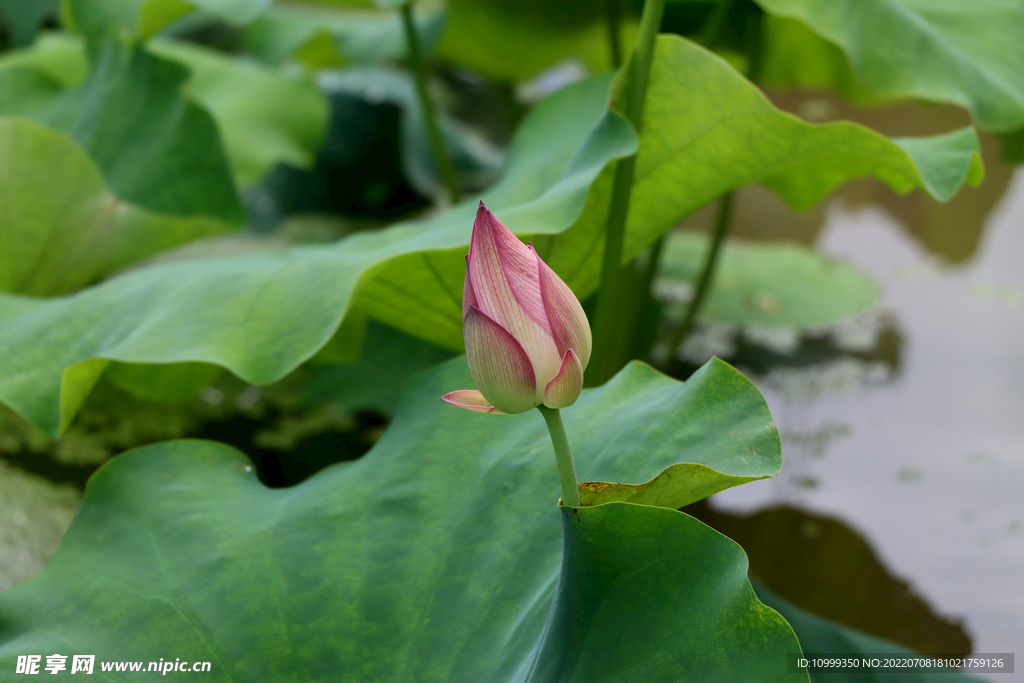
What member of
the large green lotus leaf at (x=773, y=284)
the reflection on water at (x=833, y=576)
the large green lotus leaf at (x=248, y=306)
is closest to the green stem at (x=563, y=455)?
the large green lotus leaf at (x=248, y=306)

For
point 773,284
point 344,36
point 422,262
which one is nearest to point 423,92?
point 344,36

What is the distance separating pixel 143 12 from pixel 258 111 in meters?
0.53

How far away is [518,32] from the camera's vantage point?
1517mm

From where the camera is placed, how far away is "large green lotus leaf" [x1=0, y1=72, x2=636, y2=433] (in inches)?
26.0

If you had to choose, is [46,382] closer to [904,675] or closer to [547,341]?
[547,341]

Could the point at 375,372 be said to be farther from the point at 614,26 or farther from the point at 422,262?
the point at 614,26

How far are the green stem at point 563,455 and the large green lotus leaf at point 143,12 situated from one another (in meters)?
0.81

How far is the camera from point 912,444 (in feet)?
3.52

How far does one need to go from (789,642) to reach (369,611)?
287 mm

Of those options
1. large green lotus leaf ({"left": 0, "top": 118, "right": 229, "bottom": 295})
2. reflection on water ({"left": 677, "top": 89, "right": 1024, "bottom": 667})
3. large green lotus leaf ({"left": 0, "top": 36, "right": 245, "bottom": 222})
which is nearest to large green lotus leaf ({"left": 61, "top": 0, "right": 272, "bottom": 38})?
large green lotus leaf ({"left": 0, "top": 36, "right": 245, "bottom": 222})

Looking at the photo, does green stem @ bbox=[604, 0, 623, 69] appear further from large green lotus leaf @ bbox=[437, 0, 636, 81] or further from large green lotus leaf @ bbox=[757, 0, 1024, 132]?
large green lotus leaf @ bbox=[757, 0, 1024, 132]

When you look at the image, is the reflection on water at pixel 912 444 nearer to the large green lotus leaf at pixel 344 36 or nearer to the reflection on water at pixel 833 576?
the reflection on water at pixel 833 576

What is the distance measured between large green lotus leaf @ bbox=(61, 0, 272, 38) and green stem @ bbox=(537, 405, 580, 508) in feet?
2.64

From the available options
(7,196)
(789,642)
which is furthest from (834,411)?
(7,196)
